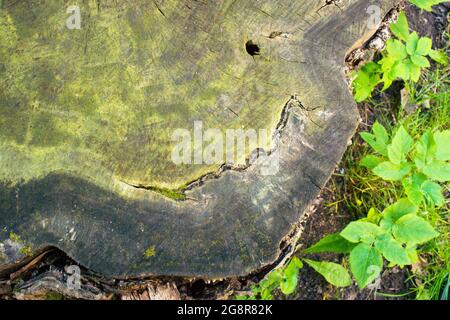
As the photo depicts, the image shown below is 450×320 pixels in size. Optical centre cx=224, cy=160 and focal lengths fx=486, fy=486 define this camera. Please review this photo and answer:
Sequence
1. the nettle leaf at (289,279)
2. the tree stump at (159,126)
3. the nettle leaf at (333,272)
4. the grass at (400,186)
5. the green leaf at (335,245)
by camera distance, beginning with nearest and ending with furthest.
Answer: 1. the tree stump at (159,126)
2. the green leaf at (335,245)
3. the nettle leaf at (289,279)
4. the nettle leaf at (333,272)
5. the grass at (400,186)

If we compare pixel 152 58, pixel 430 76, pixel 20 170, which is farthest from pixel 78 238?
pixel 430 76

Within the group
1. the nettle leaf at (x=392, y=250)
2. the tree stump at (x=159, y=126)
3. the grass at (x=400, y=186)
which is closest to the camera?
the tree stump at (x=159, y=126)

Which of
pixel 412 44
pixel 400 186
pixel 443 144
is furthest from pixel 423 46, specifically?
pixel 400 186

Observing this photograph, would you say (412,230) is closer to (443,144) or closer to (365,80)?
(443,144)

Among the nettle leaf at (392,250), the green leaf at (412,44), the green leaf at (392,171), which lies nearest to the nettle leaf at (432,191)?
the green leaf at (392,171)

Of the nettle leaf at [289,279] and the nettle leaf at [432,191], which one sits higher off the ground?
the nettle leaf at [432,191]

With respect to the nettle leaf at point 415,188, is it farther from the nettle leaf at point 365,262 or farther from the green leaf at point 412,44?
the green leaf at point 412,44
